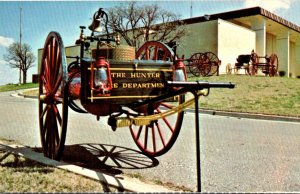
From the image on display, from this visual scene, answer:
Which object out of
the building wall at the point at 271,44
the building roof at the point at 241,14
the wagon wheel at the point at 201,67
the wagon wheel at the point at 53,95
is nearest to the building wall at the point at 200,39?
the building roof at the point at 241,14

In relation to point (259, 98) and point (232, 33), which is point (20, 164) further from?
point (232, 33)

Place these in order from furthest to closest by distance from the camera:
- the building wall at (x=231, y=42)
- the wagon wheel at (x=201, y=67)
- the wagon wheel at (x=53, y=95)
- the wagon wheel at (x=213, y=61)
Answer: the building wall at (x=231, y=42)
the wagon wheel at (x=213, y=61)
the wagon wheel at (x=201, y=67)
the wagon wheel at (x=53, y=95)

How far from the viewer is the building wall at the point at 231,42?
27.7 m

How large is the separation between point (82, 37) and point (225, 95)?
11983mm

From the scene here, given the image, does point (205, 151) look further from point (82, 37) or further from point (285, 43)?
point (285, 43)

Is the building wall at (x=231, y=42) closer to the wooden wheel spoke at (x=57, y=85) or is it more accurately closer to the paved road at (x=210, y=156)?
the paved road at (x=210, y=156)

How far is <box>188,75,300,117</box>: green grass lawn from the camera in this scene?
13.1 meters

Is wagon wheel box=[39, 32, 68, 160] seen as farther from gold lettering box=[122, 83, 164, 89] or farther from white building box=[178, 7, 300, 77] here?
white building box=[178, 7, 300, 77]

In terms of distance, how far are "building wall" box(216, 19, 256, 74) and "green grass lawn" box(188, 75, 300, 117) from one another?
8781 mm

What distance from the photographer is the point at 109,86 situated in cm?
414

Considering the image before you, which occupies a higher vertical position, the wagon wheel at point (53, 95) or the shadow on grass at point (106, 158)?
the wagon wheel at point (53, 95)

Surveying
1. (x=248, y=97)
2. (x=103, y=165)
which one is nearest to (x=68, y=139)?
(x=103, y=165)

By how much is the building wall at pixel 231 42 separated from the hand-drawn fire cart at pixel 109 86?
2297 centimetres

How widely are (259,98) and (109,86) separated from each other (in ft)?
39.4
